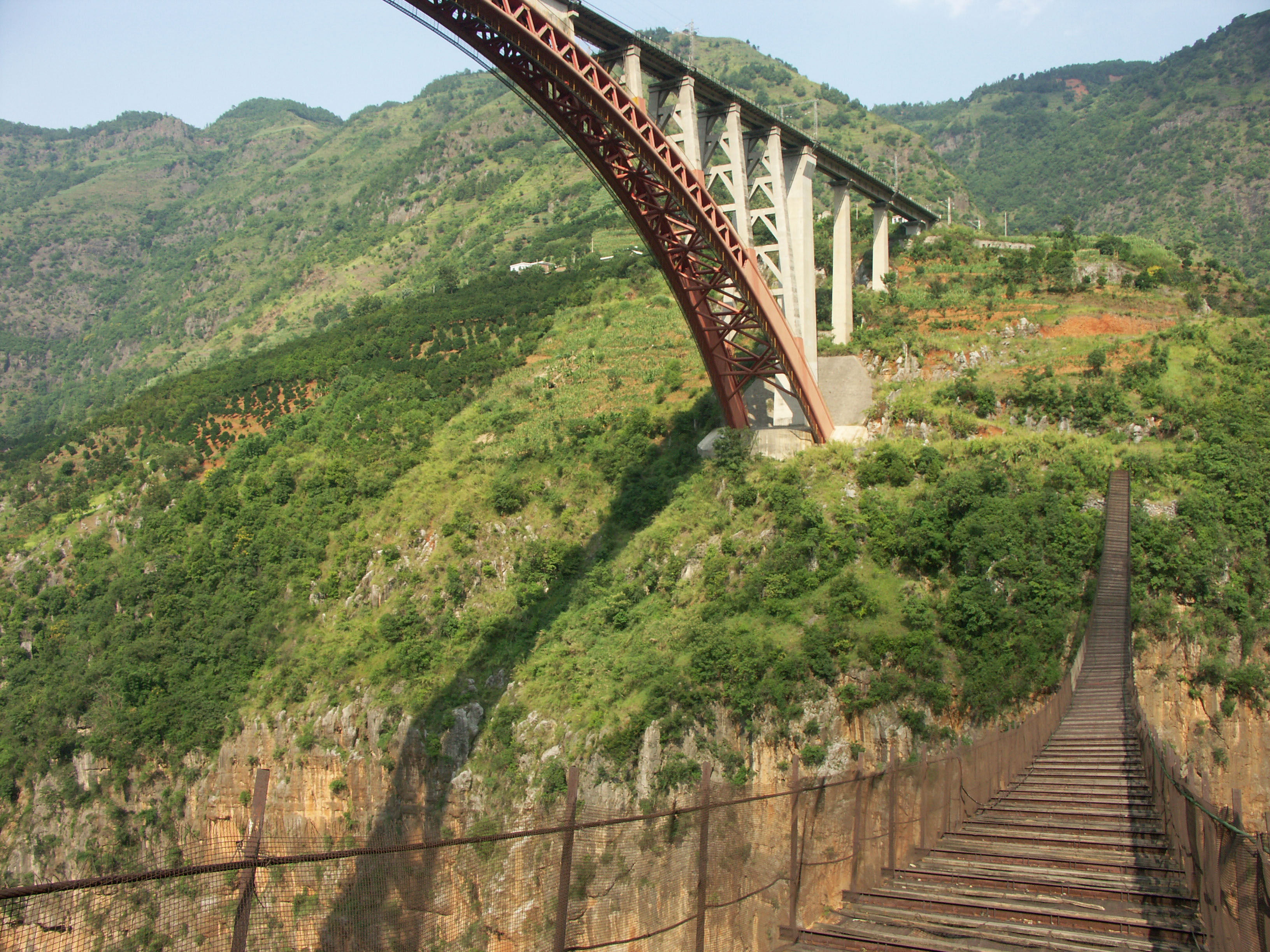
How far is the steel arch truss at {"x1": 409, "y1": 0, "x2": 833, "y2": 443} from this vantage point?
70.6ft

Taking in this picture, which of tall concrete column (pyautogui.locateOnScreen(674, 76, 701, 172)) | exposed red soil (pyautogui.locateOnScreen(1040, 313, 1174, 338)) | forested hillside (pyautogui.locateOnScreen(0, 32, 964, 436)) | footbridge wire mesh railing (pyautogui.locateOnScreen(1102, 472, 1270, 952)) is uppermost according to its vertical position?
forested hillside (pyautogui.locateOnScreen(0, 32, 964, 436))

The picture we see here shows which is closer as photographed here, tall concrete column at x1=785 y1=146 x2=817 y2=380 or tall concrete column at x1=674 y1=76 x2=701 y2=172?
tall concrete column at x1=674 y1=76 x2=701 y2=172

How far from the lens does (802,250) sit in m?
28.7

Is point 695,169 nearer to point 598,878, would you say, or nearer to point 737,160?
point 737,160

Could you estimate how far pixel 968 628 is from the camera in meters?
21.1

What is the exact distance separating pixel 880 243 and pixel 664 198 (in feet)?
59.7

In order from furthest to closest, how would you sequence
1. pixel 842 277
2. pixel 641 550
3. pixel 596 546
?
pixel 842 277 → pixel 596 546 → pixel 641 550

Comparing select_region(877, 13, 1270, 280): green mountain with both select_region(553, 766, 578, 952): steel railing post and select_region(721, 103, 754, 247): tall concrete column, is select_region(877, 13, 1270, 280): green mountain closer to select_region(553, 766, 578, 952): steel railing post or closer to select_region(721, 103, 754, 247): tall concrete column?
select_region(721, 103, 754, 247): tall concrete column

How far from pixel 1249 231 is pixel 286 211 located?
10273cm

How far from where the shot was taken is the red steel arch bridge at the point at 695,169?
21.9 metres

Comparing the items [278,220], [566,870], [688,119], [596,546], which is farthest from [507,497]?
[278,220]

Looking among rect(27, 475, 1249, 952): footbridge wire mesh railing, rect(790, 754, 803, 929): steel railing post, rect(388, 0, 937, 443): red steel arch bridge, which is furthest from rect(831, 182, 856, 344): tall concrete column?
rect(790, 754, 803, 929): steel railing post

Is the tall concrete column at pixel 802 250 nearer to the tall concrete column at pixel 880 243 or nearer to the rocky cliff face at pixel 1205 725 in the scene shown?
the tall concrete column at pixel 880 243

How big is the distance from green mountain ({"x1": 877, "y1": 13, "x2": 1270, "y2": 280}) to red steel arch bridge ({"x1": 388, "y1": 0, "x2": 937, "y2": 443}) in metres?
51.0
